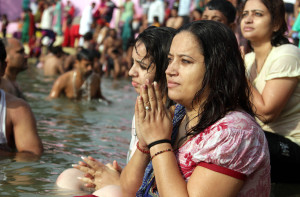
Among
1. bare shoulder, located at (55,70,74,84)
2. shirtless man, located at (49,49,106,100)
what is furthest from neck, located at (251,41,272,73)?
bare shoulder, located at (55,70,74,84)

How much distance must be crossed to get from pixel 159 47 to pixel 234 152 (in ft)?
4.64

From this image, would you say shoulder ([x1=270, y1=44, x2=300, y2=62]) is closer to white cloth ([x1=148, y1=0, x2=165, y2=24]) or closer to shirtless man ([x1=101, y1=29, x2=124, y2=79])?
shirtless man ([x1=101, y1=29, x2=124, y2=79])

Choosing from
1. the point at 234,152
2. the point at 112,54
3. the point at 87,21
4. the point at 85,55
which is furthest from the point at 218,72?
the point at 87,21

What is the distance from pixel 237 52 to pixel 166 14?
649 inches

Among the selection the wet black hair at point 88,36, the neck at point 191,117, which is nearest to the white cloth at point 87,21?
the wet black hair at point 88,36

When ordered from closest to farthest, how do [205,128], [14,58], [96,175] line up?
1. [205,128]
2. [96,175]
3. [14,58]

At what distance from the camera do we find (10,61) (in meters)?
6.42

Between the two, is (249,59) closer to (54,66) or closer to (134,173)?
(134,173)

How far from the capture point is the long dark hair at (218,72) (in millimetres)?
2750

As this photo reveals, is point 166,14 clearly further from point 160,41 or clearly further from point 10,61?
point 160,41

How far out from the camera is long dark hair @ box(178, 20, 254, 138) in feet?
9.02

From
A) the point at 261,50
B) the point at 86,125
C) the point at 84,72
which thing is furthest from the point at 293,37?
the point at 261,50

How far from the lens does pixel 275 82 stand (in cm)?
442

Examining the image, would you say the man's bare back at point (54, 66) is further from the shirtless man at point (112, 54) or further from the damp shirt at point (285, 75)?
the damp shirt at point (285, 75)
